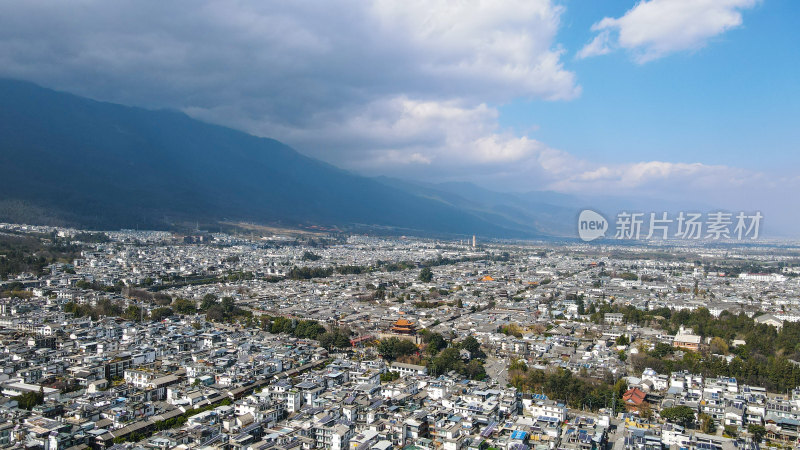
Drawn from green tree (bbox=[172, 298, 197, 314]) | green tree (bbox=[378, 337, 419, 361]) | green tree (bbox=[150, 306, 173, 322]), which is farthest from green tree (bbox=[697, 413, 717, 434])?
green tree (bbox=[172, 298, 197, 314])

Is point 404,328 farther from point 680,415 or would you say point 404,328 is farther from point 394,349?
point 680,415

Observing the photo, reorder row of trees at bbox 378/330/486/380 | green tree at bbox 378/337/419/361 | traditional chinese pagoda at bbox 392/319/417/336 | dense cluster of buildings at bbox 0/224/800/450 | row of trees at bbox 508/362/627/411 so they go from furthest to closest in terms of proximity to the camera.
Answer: traditional chinese pagoda at bbox 392/319/417/336 → green tree at bbox 378/337/419/361 → row of trees at bbox 378/330/486/380 → row of trees at bbox 508/362/627/411 → dense cluster of buildings at bbox 0/224/800/450

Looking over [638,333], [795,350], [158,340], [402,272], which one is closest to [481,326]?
[638,333]

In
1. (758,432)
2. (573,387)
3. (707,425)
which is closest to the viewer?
(758,432)

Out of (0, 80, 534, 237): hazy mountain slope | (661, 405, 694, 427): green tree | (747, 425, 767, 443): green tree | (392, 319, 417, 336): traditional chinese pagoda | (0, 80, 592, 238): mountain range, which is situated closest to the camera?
(747, 425, 767, 443): green tree

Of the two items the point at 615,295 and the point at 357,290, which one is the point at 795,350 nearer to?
the point at 615,295

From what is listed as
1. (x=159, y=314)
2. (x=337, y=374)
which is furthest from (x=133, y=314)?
(x=337, y=374)

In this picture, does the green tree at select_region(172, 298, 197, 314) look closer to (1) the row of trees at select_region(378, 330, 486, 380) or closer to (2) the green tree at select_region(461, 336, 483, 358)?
(1) the row of trees at select_region(378, 330, 486, 380)

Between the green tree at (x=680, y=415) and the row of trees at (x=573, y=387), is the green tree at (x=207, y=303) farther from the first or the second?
the green tree at (x=680, y=415)

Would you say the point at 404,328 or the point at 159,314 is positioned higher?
the point at 404,328
